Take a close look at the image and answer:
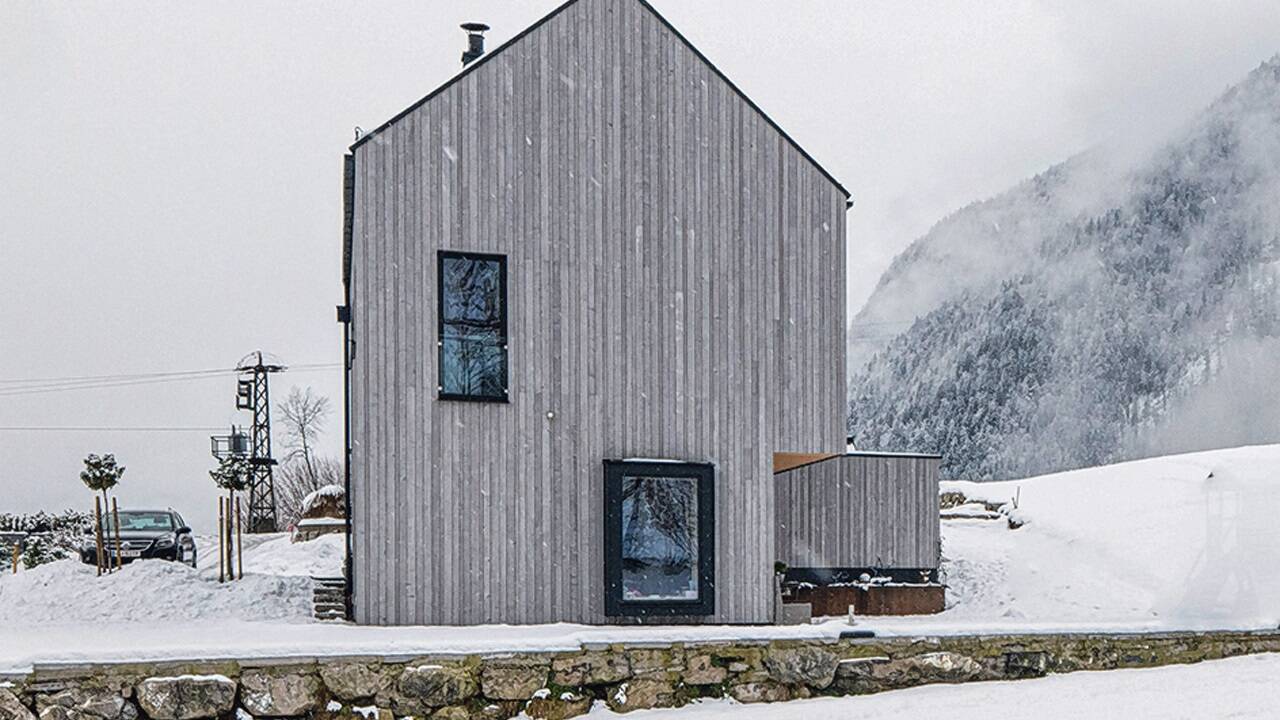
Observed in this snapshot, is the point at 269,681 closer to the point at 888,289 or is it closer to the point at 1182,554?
the point at 1182,554

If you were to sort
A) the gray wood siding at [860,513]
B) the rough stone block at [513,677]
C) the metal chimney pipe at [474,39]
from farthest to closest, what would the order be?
the gray wood siding at [860,513]
the metal chimney pipe at [474,39]
the rough stone block at [513,677]

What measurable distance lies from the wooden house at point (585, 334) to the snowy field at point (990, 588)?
0.90 metres

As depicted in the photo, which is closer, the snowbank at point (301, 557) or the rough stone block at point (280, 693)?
the rough stone block at point (280, 693)

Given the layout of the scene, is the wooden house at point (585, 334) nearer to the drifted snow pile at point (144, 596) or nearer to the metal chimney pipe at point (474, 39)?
the metal chimney pipe at point (474, 39)

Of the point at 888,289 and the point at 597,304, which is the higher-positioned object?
the point at 888,289

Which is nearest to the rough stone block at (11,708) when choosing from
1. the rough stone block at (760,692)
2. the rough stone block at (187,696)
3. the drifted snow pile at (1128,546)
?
the rough stone block at (187,696)

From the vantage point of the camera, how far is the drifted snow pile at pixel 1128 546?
64.4 ft

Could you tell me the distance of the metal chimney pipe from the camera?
17.2 meters

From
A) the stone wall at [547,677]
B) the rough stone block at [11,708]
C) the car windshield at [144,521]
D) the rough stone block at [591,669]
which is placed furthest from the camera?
the car windshield at [144,521]

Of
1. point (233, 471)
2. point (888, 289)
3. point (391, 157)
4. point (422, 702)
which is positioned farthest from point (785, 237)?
point (888, 289)

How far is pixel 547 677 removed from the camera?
38.1ft

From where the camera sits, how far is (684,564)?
1451 centimetres

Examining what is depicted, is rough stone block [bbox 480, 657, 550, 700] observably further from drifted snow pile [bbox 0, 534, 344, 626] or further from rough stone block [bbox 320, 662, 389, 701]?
drifted snow pile [bbox 0, 534, 344, 626]

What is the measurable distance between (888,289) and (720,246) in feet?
255
